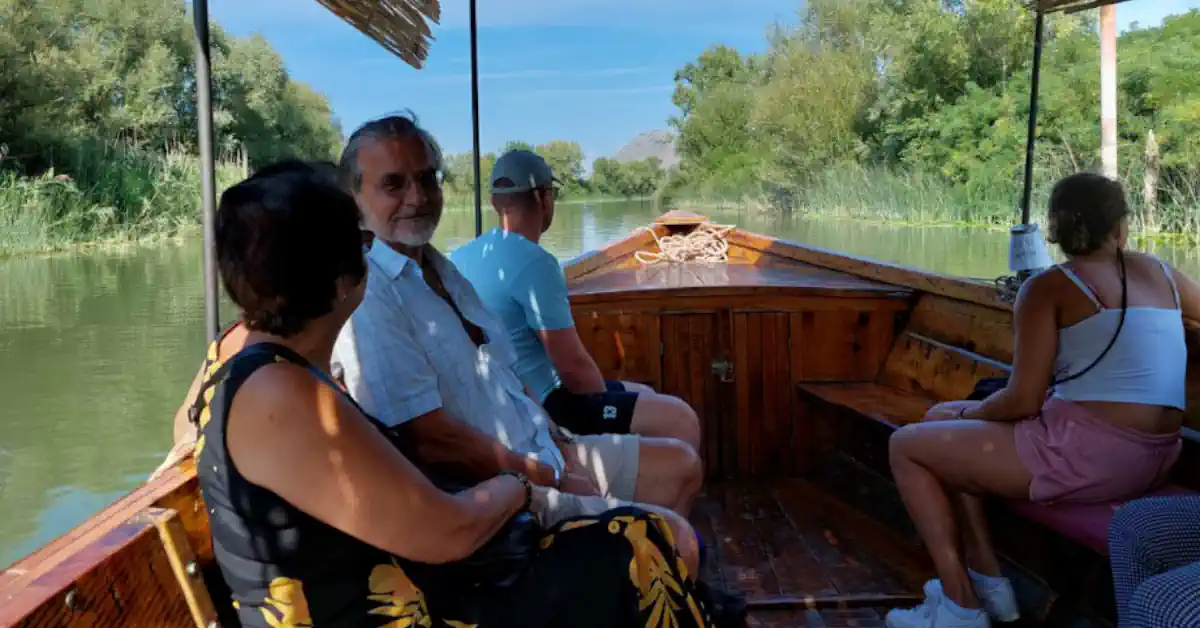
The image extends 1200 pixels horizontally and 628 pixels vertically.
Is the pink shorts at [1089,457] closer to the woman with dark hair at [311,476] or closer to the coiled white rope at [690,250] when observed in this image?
the woman with dark hair at [311,476]

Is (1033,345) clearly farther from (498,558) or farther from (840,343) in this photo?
(840,343)

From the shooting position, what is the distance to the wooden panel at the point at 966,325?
8.04 ft

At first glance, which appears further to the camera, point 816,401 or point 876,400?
point 816,401

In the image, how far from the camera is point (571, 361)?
77.5 inches

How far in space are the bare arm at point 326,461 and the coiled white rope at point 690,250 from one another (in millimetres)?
3638

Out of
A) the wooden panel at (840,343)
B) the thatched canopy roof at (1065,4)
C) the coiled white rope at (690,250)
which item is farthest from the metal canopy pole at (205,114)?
the coiled white rope at (690,250)

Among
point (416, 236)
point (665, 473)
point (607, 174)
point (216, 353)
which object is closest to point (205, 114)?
point (416, 236)

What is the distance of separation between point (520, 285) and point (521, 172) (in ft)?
0.93

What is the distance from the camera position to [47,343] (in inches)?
380

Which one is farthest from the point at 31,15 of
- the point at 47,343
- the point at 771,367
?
the point at 771,367

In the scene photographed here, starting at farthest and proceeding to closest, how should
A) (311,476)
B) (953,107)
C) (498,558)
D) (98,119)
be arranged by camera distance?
(953,107) → (98,119) → (498,558) → (311,476)

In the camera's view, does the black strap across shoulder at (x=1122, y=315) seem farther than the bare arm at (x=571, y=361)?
No

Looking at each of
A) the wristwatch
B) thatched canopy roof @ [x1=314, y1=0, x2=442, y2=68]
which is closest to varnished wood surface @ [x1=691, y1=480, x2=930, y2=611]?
the wristwatch

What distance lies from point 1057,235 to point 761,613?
37.9 inches
